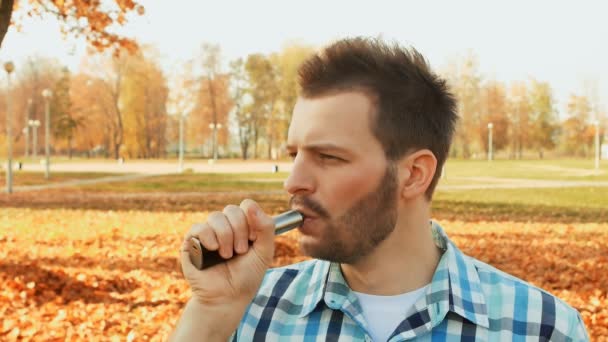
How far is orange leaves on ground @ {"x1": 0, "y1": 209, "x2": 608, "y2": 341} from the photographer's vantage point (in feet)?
19.6

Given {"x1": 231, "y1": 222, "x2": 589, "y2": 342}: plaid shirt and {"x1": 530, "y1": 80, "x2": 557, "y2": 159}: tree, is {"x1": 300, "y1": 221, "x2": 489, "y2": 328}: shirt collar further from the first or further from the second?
{"x1": 530, "y1": 80, "x2": 557, "y2": 159}: tree

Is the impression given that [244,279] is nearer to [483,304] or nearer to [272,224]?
[272,224]

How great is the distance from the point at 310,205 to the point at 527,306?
611mm

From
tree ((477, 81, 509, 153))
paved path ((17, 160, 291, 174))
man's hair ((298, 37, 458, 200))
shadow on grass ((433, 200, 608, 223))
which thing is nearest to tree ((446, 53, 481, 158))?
tree ((477, 81, 509, 153))

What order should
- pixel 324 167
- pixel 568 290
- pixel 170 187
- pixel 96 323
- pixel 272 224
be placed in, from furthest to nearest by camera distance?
pixel 170 187 → pixel 568 290 → pixel 96 323 → pixel 324 167 → pixel 272 224

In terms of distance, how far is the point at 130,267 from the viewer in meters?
8.29

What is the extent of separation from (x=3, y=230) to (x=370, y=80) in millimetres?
11603

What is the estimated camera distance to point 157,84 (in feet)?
168

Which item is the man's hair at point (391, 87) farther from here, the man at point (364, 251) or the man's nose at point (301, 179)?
the man's nose at point (301, 179)

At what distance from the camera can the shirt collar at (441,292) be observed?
1672 mm

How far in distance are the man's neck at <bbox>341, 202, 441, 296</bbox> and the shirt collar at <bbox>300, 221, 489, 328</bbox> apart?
48 millimetres

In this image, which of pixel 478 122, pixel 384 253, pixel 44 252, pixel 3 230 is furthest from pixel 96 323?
pixel 478 122

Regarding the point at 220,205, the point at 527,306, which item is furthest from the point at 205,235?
the point at 220,205

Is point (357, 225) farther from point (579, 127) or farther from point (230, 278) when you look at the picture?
point (579, 127)
